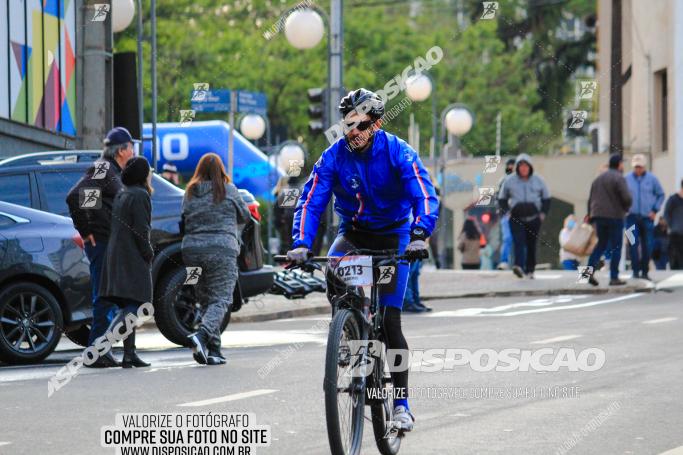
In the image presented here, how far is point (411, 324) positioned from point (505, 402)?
7.08m

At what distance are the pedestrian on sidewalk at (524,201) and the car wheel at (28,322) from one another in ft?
35.7

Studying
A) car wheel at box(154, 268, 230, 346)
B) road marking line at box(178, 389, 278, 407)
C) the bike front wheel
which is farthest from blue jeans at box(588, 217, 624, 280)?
the bike front wheel

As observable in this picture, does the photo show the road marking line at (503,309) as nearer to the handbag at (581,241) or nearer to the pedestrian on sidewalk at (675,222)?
the pedestrian on sidewalk at (675,222)

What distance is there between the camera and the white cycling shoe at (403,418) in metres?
7.95

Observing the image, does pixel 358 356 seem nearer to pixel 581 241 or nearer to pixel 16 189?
pixel 16 189

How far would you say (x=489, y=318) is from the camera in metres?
17.8

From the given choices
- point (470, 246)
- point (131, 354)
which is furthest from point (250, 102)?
point (131, 354)

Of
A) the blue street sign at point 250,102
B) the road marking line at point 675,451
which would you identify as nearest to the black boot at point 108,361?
the road marking line at point 675,451

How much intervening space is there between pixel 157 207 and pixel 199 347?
7.28 feet

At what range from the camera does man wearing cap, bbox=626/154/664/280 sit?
2323 cm

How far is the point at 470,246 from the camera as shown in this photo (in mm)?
32000

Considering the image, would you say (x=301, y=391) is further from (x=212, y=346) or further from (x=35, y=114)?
(x=35, y=114)

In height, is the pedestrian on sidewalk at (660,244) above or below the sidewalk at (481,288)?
above

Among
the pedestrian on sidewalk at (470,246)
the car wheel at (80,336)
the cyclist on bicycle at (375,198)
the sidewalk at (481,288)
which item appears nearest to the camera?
the cyclist on bicycle at (375,198)
